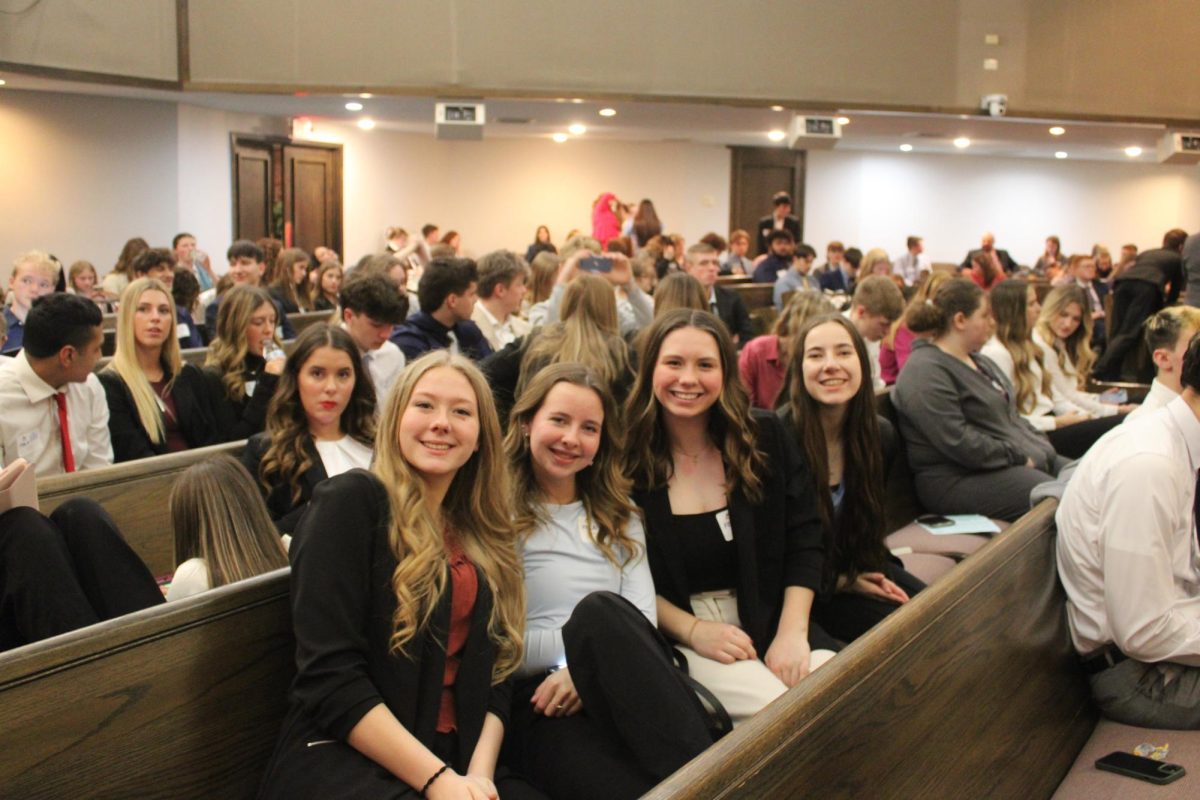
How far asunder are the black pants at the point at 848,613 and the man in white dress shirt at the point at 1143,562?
57 centimetres

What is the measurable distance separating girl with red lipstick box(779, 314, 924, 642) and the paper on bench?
103cm

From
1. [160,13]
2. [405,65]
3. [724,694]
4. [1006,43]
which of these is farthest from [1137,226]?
[724,694]

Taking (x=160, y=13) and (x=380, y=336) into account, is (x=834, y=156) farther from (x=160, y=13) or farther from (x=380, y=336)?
(x=380, y=336)

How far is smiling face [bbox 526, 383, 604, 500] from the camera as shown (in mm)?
2881

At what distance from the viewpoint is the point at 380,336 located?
16.1 feet

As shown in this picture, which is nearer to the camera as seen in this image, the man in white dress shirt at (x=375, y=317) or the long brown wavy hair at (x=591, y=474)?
the long brown wavy hair at (x=591, y=474)

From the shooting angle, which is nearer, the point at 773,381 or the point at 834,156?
the point at 773,381

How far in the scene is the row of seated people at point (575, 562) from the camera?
2154 mm

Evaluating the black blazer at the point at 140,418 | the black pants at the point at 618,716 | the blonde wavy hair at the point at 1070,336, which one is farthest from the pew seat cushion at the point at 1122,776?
the blonde wavy hair at the point at 1070,336

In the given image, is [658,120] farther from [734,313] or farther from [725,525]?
[725,525]

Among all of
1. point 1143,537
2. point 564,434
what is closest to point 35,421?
point 564,434

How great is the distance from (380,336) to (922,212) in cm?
1665

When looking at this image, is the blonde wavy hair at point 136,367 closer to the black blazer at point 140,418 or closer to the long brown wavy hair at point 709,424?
the black blazer at point 140,418

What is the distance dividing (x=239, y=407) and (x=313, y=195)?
10684 millimetres
